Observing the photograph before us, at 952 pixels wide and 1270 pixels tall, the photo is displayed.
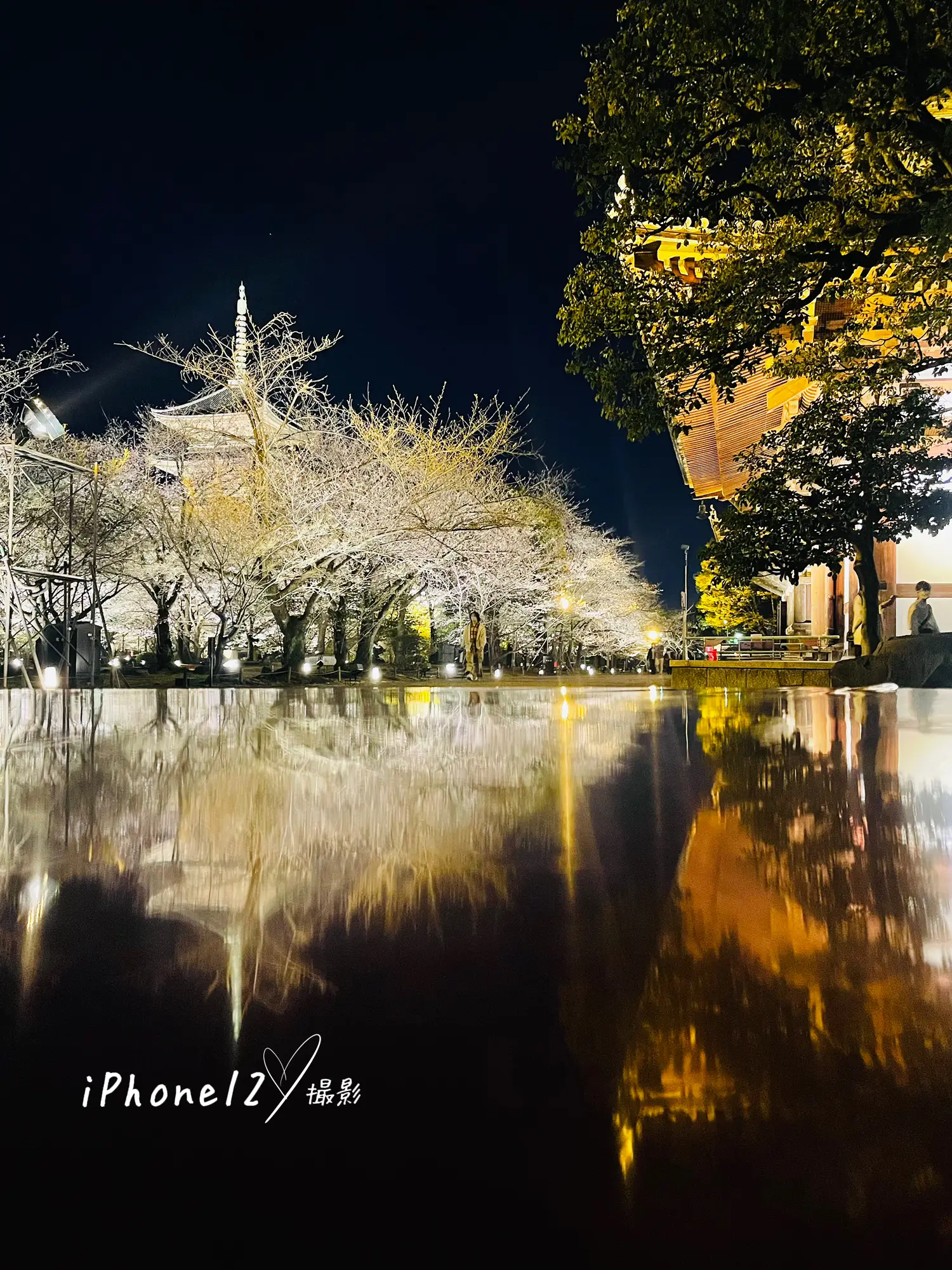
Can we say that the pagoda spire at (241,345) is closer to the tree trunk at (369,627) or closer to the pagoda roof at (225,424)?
the pagoda roof at (225,424)

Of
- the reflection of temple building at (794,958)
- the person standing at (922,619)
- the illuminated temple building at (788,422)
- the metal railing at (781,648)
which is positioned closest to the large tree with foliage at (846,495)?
the person standing at (922,619)

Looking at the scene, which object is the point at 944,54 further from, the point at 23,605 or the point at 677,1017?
the point at 23,605

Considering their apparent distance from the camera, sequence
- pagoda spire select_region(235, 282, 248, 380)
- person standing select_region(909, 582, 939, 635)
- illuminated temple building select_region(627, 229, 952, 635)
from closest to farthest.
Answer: person standing select_region(909, 582, 939, 635)
illuminated temple building select_region(627, 229, 952, 635)
pagoda spire select_region(235, 282, 248, 380)

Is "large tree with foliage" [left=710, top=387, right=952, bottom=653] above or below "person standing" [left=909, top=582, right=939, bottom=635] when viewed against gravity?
above

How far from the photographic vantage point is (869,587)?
1532 centimetres

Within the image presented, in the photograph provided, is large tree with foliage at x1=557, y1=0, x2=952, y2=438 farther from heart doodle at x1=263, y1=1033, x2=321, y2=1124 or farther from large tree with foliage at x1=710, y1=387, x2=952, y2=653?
heart doodle at x1=263, y1=1033, x2=321, y2=1124

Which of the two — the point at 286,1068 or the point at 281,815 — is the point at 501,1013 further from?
the point at 281,815

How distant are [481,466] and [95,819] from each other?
22884mm

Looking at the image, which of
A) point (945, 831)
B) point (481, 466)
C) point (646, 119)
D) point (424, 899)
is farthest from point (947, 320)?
point (481, 466)

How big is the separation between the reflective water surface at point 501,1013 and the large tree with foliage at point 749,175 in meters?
5.68

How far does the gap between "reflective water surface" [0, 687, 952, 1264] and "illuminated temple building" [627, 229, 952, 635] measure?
15.2 m

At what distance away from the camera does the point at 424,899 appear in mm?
2590

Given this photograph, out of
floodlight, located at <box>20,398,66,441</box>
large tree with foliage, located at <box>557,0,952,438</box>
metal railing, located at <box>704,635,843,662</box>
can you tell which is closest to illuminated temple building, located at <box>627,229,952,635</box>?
metal railing, located at <box>704,635,843,662</box>

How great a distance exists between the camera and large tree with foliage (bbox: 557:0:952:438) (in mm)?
6039
